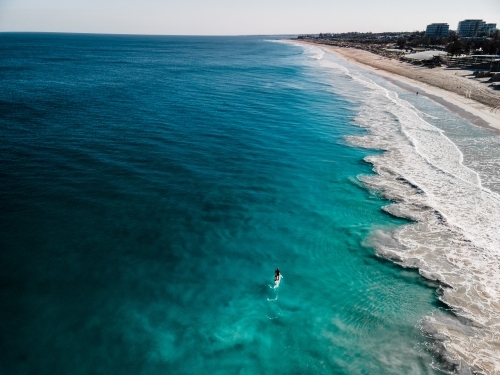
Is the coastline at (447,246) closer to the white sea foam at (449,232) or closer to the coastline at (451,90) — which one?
the white sea foam at (449,232)

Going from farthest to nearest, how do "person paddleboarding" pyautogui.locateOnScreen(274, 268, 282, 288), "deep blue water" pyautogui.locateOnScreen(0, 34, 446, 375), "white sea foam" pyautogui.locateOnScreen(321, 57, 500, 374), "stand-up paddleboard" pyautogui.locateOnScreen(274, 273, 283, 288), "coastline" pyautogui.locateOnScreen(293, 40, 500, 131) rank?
"coastline" pyautogui.locateOnScreen(293, 40, 500, 131) → "stand-up paddleboard" pyautogui.locateOnScreen(274, 273, 283, 288) → "person paddleboarding" pyautogui.locateOnScreen(274, 268, 282, 288) → "white sea foam" pyautogui.locateOnScreen(321, 57, 500, 374) → "deep blue water" pyautogui.locateOnScreen(0, 34, 446, 375)

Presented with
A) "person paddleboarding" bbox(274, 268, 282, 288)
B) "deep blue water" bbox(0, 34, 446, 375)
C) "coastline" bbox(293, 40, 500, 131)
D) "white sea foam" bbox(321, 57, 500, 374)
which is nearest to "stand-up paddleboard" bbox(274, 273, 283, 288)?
"person paddleboarding" bbox(274, 268, 282, 288)

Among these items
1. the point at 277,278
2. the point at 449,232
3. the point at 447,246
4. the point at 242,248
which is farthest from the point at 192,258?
the point at 449,232

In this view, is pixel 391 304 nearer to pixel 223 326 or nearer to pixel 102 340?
pixel 223 326

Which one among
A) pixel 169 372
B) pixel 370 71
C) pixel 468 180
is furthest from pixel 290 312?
pixel 370 71

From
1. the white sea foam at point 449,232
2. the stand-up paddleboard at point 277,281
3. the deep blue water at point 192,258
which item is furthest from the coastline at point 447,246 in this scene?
the stand-up paddleboard at point 277,281

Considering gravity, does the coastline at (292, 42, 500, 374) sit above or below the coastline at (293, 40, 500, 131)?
below

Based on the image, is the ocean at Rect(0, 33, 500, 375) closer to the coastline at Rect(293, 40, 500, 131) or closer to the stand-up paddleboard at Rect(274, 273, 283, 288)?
the stand-up paddleboard at Rect(274, 273, 283, 288)
